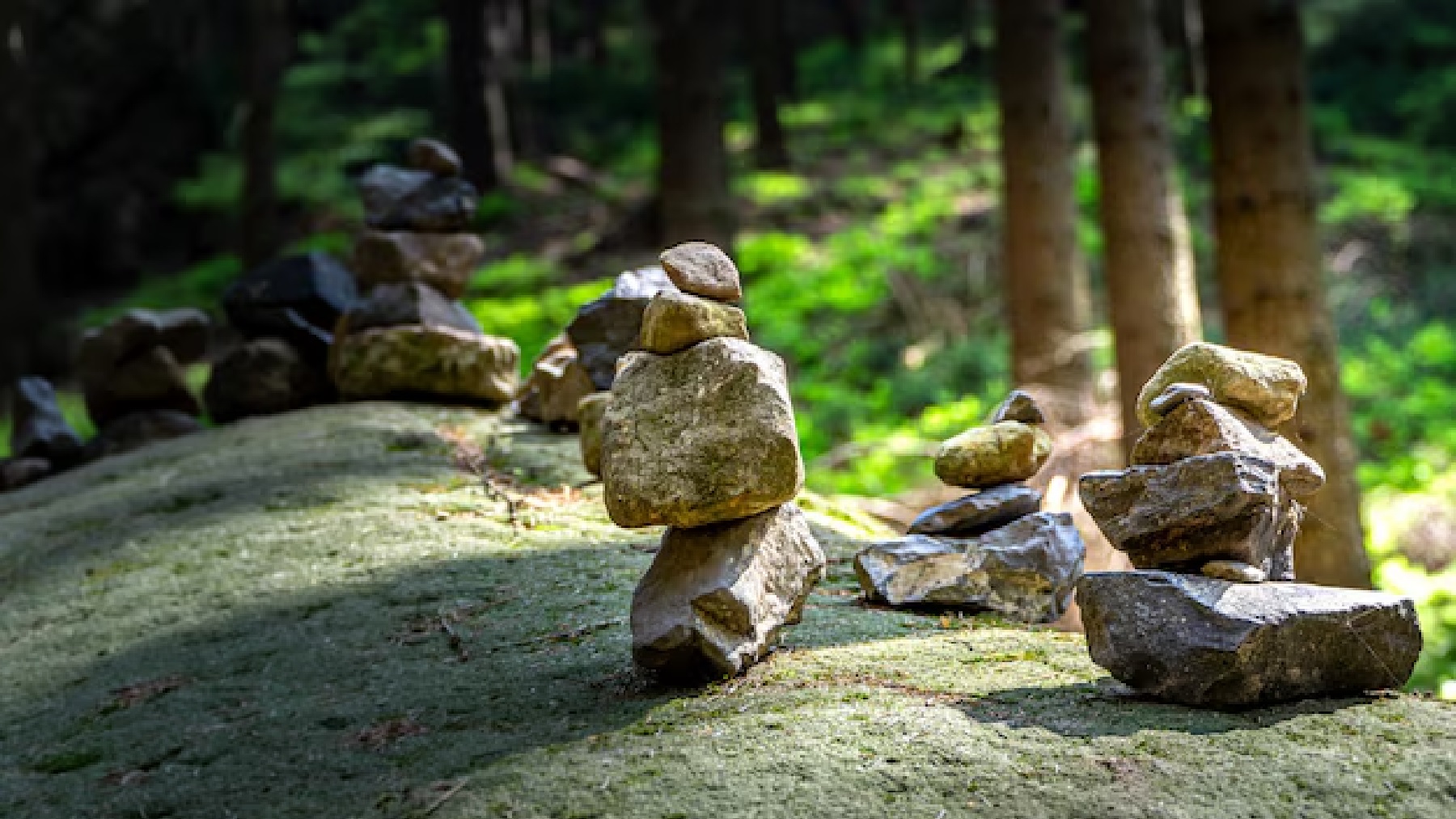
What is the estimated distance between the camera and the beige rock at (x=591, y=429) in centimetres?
535

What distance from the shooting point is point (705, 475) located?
3.04 meters

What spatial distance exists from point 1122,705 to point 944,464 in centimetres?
115

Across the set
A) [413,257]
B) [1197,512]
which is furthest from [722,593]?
[413,257]

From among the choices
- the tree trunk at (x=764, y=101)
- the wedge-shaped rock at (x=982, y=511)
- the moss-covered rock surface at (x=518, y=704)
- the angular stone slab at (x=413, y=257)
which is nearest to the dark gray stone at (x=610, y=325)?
the moss-covered rock surface at (x=518, y=704)

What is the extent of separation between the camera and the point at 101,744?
320 cm

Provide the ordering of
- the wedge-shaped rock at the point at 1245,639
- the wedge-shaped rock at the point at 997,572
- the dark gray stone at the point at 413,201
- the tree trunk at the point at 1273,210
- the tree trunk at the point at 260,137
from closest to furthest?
the wedge-shaped rock at the point at 1245,639 → the wedge-shaped rock at the point at 997,572 → the tree trunk at the point at 1273,210 → the dark gray stone at the point at 413,201 → the tree trunk at the point at 260,137

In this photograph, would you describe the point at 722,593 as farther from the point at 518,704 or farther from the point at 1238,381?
the point at 1238,381

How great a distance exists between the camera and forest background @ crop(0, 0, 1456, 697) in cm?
1112

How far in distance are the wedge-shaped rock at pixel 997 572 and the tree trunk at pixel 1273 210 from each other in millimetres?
1884

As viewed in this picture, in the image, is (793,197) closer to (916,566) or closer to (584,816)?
(916,566)

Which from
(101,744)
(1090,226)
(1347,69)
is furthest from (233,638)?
(1347,69)

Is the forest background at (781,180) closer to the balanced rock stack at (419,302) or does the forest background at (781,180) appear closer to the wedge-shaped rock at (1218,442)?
the balanced rock stack at (419,302)

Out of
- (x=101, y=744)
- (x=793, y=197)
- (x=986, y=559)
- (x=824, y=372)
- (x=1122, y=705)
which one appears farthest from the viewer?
(x=793, y=197)

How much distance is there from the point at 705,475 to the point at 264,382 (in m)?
5.02
